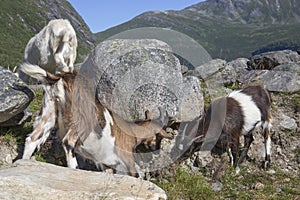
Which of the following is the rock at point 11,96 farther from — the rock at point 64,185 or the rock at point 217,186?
the rock at point 217,186

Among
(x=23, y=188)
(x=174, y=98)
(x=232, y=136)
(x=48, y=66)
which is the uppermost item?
(x=48, y=66)

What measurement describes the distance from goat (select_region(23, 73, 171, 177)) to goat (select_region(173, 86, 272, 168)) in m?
1.69

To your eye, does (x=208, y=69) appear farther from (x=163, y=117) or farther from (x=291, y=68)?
(x=163, y=117)

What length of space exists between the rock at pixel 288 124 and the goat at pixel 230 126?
2.47 feet

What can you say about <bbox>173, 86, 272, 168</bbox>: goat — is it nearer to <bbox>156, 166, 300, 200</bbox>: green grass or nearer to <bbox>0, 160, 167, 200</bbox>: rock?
<bbox>156, 166, 300, 200</bbox>: green grass

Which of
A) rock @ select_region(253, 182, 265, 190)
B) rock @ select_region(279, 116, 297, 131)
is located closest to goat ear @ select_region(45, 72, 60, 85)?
rock @ select_region(253, 182, 265, 190)

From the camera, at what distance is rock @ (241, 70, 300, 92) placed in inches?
404

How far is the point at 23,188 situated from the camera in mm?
3709

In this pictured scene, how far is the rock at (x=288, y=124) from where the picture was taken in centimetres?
829

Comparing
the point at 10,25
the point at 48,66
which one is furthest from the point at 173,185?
the point at 10,25

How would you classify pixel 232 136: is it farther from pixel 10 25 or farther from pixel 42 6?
pixel 42 6

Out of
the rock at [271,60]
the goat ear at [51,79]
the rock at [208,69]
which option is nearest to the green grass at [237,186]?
the goat ear at [51,79]

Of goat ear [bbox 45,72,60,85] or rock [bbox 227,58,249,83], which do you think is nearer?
goat ear [bbox 45,72,60,85]

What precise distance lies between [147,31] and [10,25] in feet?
459
